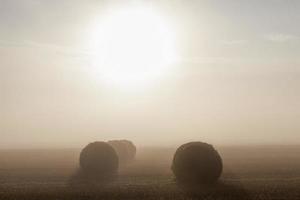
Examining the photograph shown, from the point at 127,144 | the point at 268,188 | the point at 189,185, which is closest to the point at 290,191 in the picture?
the point at 268,188

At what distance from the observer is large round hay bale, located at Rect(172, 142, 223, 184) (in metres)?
34.5

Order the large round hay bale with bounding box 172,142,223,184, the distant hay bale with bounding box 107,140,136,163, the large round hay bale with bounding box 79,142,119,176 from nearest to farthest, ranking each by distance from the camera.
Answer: the large round hay bale with bounding box 172,142,223,184, the large round hay bale with bounding box 79,142,119,176, the distant hay bale with bounding box 107,140,136,163

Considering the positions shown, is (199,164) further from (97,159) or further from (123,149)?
(123,149)

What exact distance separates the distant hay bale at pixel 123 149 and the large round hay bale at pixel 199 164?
2397 centimetres

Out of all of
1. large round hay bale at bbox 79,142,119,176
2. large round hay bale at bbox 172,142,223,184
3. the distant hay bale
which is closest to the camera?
large round hay bale at bbox 172,142,223,184

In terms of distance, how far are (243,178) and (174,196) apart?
11.8 m

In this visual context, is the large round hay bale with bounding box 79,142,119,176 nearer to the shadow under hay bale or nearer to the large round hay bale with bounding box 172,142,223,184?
the shadow under hay bale

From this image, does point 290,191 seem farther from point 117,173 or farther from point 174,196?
point 117,173

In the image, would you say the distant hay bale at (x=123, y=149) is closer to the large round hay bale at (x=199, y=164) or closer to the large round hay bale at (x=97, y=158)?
the large round hay bale at (x=97, y=158)

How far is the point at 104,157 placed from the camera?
42.3 metres

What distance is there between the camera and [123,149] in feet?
199

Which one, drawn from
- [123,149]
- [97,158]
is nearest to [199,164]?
[97,158]

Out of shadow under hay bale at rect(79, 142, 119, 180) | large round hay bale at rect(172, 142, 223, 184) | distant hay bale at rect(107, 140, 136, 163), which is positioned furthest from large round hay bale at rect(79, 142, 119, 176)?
distant hay bale at rect(107, 140, 136, 163)

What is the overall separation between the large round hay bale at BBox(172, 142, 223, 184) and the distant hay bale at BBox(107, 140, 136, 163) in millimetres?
23966
